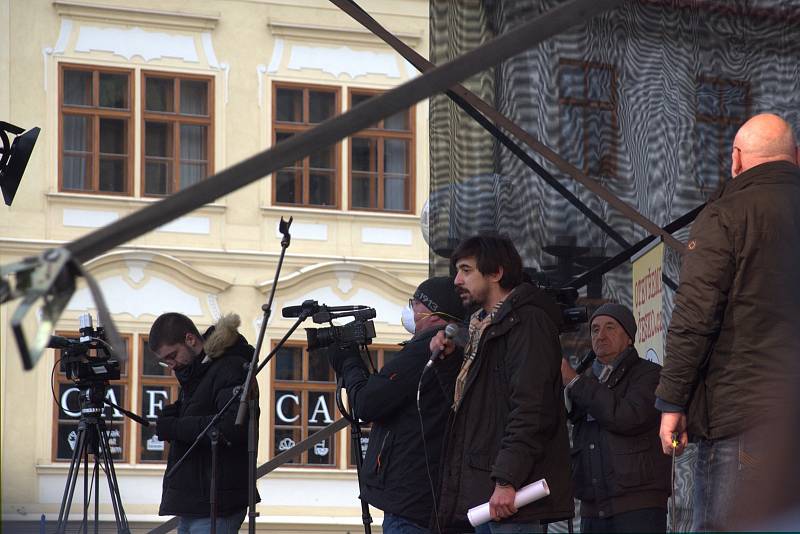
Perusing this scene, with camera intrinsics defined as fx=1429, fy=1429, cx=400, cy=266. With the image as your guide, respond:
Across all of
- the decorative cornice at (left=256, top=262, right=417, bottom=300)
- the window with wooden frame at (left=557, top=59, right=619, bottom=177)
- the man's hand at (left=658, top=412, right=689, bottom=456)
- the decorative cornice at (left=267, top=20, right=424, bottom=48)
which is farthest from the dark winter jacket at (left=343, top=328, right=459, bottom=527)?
the decorative cornice at (left=267, top=20, right=424, bottom=48)

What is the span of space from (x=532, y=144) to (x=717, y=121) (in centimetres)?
77

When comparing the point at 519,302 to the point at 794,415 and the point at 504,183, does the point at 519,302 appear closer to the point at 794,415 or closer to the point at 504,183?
the point at 794,415

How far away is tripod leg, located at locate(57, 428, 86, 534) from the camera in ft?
21.6

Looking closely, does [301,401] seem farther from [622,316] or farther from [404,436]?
[404,436]

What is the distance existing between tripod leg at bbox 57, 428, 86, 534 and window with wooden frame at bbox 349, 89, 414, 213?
14314 millimetres

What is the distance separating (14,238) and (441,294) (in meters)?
14.8

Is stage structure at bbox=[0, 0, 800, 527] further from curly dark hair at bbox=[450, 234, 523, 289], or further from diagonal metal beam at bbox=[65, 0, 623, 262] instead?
diagonal metal beam at bbox=[65, 0, 623, 262]

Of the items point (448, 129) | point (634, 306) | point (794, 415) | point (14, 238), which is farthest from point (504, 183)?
point (14, 238)

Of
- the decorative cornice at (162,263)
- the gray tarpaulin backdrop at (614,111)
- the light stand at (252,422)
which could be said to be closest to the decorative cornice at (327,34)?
the decorative cornice at (162,263)

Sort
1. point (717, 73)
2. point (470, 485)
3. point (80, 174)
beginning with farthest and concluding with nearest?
1. point (80, 174)
2. point (717, 73)
3. point (470, 485)

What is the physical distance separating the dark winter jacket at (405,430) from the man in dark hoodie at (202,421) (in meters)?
0.86

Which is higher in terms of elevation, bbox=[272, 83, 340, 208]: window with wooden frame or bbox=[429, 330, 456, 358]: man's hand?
bbox=[272, 83, 340, 208]: window with wooden frame

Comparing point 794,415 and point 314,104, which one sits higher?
point 314,104

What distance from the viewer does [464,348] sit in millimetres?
4492
